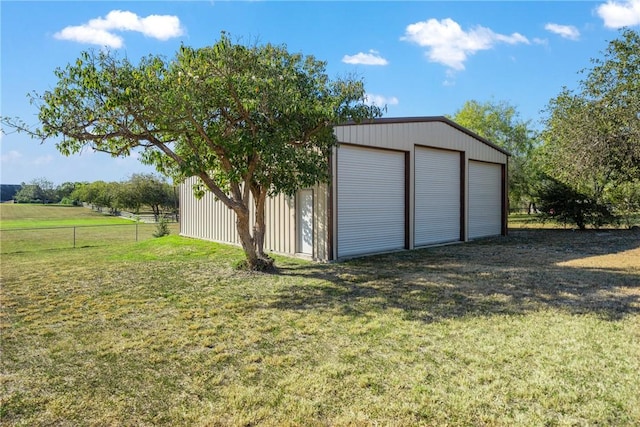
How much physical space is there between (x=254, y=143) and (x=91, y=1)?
15.3ft

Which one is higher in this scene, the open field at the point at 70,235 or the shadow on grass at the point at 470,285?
the shadow on grass at the point at 470,285

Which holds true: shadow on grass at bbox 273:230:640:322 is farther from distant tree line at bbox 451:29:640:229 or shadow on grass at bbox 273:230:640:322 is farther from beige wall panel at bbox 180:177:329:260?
distant tree line at bbox 451:29:640:229

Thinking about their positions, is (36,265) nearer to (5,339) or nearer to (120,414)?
(5,339)

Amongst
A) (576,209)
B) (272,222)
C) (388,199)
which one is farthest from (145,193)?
(576,209)

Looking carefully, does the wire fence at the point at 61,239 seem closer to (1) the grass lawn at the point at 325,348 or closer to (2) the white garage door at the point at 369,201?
(1) the grass lawn at the point at 325,348

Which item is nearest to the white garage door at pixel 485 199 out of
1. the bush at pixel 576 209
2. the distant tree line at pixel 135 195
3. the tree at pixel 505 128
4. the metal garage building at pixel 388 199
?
the metal garage building at pixel 388 199

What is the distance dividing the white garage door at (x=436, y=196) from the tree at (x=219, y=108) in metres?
4.98

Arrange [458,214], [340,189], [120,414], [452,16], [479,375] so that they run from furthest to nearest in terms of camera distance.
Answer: [458,214]
[452,16]
[340,189]
[479,375]
[120,414]

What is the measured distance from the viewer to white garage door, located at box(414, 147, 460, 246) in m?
12.9

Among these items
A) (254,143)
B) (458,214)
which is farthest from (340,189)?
(458,214)

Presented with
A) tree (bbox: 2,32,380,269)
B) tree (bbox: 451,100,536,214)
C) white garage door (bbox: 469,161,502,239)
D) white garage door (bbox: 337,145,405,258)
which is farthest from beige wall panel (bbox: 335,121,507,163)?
tree (bbox: 451,100,536,214)

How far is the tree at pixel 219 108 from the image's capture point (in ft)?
22.3

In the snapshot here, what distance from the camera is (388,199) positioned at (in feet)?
39.2

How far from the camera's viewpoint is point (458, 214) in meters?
14.5
